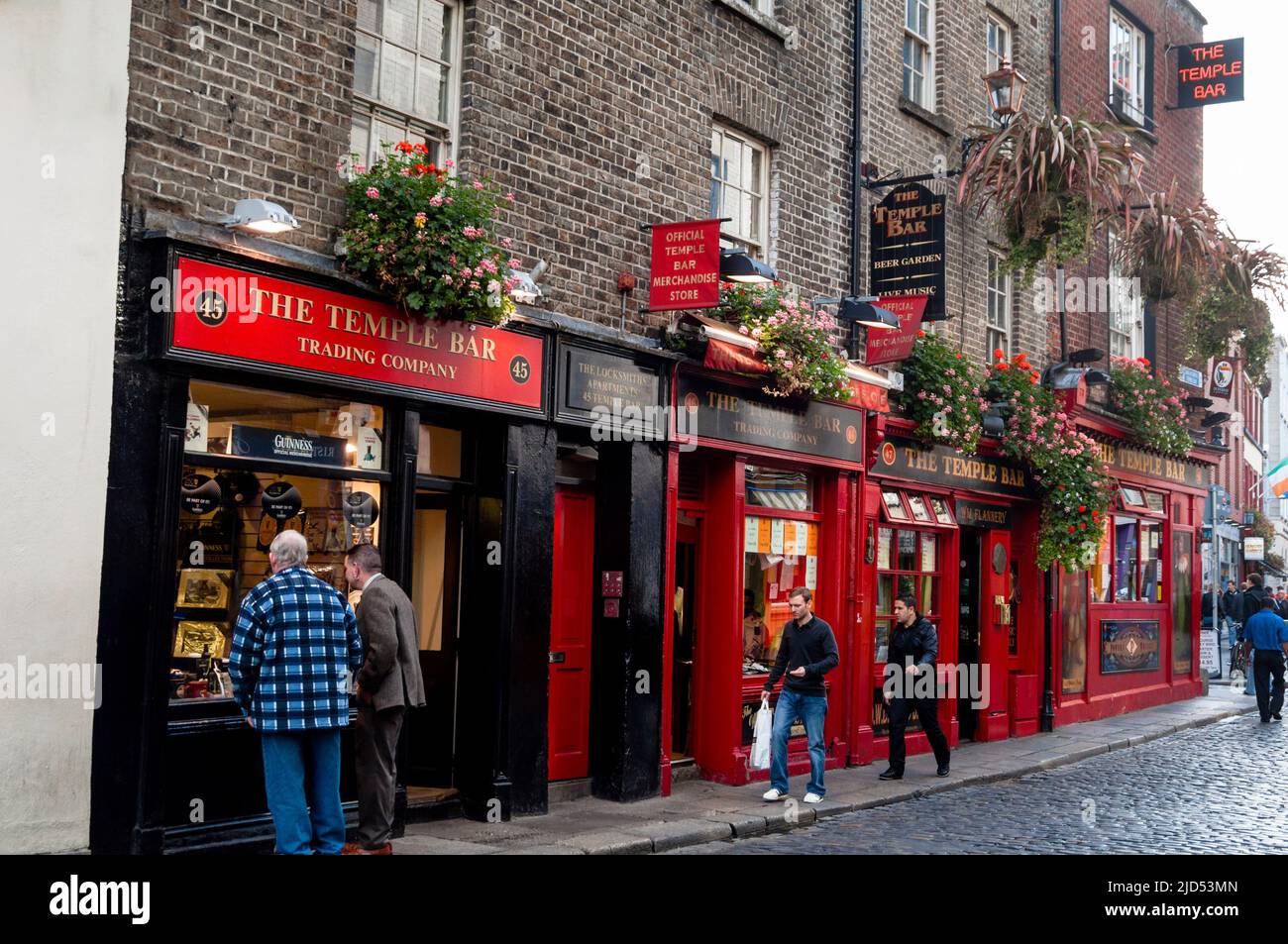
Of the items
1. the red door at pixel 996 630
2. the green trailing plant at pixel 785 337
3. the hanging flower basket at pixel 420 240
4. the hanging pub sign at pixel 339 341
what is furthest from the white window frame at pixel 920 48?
the hanging flower basket at pixel 420 240

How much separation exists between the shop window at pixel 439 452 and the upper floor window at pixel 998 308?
9.46m

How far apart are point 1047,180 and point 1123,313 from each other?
5.79 m

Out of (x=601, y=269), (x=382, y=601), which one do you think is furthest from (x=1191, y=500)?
(x=382, y=601)

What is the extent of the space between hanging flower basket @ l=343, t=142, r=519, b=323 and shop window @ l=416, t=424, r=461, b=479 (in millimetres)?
1245

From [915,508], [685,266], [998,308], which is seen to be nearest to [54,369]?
[685,266]

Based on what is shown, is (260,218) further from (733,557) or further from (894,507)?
(894,507)

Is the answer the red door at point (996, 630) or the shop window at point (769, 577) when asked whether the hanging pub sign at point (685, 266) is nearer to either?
the shop window at point (769, 577)

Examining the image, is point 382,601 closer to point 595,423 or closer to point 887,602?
point 595,423

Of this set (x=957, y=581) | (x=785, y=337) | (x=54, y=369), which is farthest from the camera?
(x=957, y=581)

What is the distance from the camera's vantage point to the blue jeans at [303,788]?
743 centimetres

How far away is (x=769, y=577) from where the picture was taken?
14.1 m

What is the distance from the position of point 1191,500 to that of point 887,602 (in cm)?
1007

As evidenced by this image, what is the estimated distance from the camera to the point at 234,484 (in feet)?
29.5

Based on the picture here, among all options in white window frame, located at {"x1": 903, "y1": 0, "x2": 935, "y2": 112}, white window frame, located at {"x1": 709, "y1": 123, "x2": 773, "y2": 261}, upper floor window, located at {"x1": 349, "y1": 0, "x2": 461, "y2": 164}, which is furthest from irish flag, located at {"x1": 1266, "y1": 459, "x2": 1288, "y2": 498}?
upper floor window, located at {"x1": 349, "y1": 0, "x2": 461, "y2": 164}
